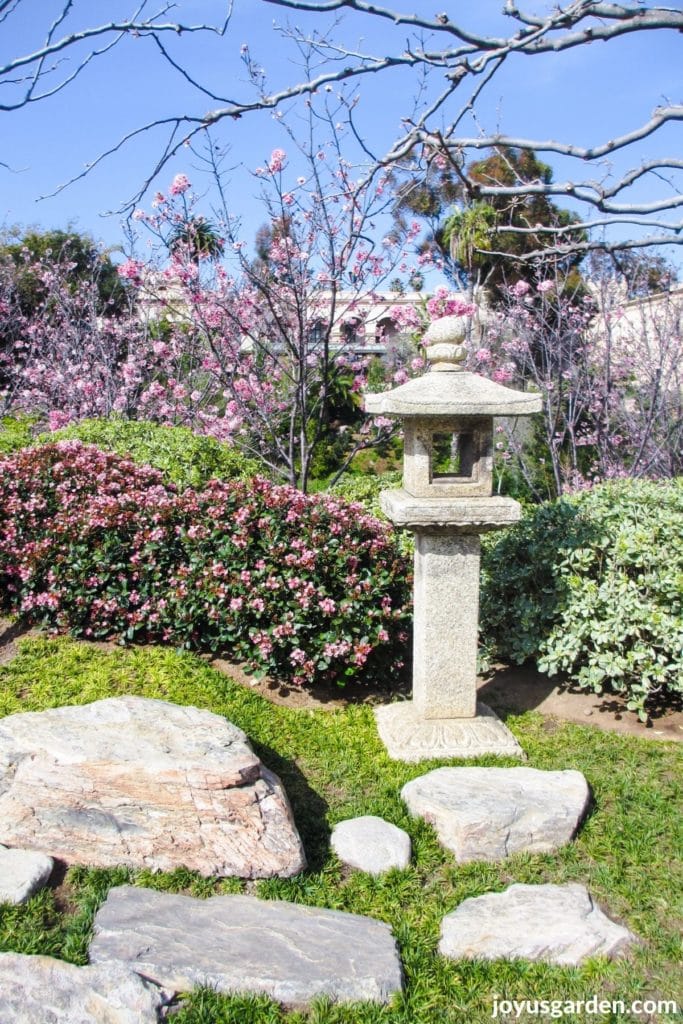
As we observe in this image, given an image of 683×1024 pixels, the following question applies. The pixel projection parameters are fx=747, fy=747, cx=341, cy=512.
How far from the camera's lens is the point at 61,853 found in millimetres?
3051

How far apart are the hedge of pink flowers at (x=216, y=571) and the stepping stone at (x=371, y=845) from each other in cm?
128

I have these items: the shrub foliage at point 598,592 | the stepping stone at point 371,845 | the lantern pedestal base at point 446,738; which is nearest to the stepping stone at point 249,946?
the stepping stone at point 371,845

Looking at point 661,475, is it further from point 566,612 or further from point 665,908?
point 665,908

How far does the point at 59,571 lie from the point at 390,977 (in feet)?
11.6

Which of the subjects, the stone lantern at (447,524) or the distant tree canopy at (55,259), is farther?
the distant tree canopy at (55,259)

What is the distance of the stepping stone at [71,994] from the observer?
2.21m

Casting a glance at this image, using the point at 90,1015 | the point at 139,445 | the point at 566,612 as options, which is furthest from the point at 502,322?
the point at 90,1015

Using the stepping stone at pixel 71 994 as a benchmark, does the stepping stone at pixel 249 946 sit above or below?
below

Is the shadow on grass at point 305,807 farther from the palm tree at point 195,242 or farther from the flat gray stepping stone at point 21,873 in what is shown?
the palm tree at point 195,242

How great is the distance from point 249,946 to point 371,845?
30.8 inches

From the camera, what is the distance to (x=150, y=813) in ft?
10.0

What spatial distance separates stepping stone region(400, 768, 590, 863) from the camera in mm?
3168

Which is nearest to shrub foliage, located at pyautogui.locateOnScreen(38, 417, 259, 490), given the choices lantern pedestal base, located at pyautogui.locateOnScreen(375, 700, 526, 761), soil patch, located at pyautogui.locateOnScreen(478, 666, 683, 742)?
lantern pedestal base, located at pyautogui.locateOnScreen(375, 700, 526, 761)

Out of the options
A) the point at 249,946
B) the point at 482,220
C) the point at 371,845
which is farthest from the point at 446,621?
the point at 482,220
